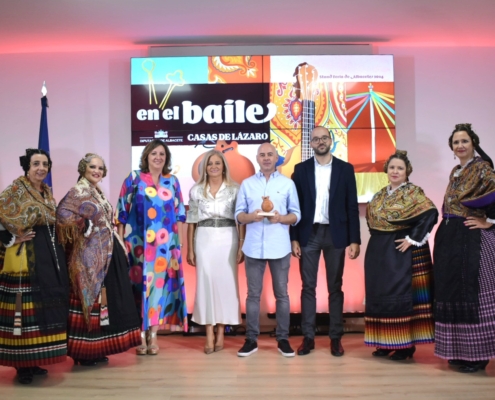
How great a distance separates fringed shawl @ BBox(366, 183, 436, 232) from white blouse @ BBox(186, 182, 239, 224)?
42.5 inches

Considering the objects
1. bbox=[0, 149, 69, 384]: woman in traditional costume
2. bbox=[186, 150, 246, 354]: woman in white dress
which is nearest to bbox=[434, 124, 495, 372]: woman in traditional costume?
bbox=[186, 150, 246, 354]: woman in white dress

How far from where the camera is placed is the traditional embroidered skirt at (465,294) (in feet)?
11.1

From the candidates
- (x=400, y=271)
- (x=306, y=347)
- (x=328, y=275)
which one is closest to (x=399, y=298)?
(x=400, y=271)

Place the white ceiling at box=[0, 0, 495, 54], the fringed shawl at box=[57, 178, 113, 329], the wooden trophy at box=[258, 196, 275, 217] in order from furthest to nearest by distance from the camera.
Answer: the white ceiling at box=[0, 0, 495, 54], the wooden trophy at box=[258, 196, 275, 217], the fringed shawl at box=[57, 178, 113, 329]

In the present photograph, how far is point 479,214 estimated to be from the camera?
349 centimetres

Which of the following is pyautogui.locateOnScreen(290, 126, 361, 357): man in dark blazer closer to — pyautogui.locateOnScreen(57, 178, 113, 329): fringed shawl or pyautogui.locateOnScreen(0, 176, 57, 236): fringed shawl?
pyautogui.locateOnScreen(57, 178, 113, 329): fringed shawl

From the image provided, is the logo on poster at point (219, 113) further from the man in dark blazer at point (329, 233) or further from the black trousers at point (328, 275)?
the black trousers at point (328, 275)

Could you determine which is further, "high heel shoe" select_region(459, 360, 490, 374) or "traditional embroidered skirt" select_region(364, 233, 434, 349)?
"traditional embroidered skirt" select_region(364, 233, 434, 349)

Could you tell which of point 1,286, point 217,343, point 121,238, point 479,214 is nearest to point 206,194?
point 121,238

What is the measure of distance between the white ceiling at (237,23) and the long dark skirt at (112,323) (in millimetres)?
1949

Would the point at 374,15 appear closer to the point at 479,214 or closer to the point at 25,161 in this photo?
the point at 479,214

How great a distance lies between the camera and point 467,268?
347 centimetres

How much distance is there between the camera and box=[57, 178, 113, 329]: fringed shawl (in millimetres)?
3539

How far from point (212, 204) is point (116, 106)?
1.73 metres
